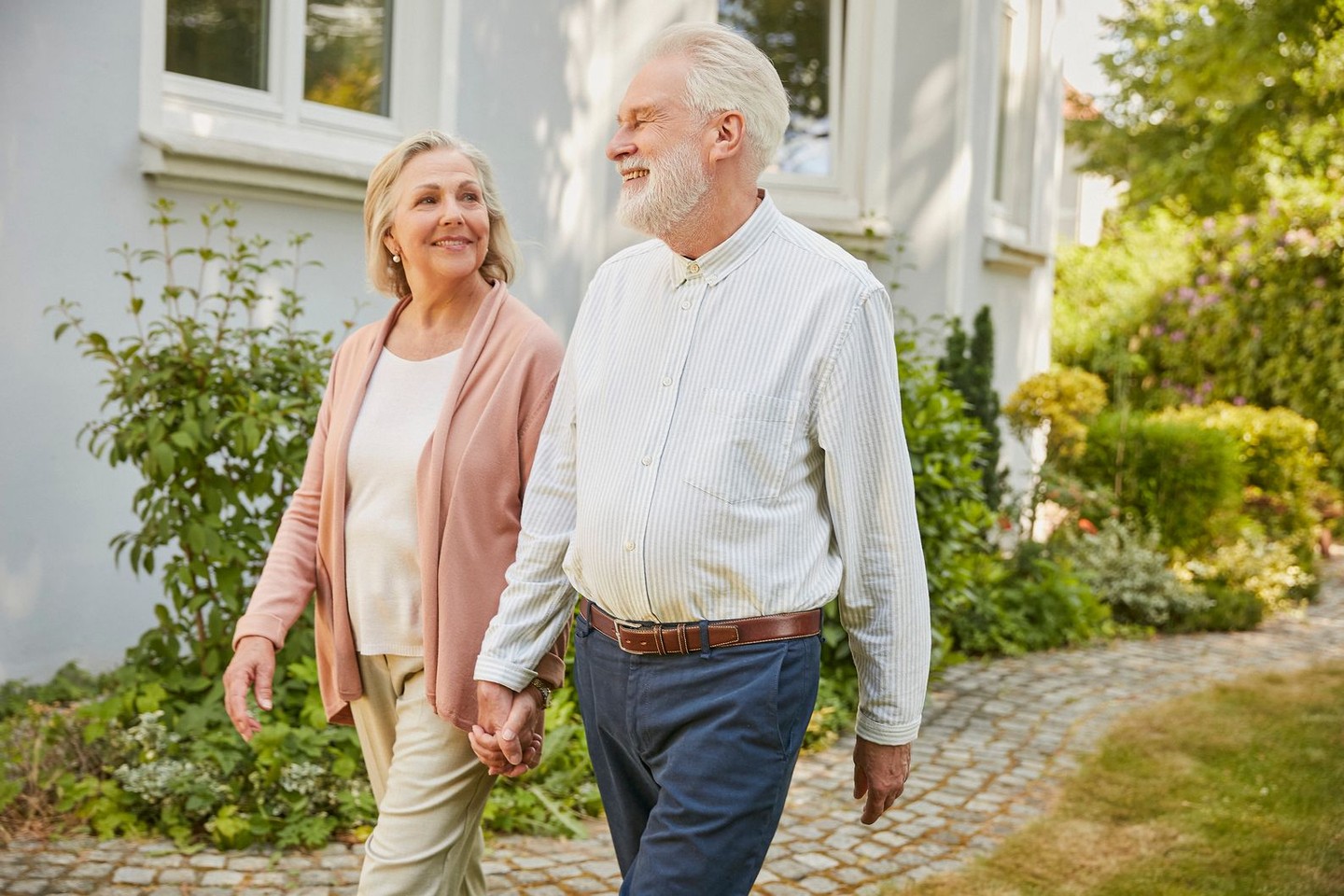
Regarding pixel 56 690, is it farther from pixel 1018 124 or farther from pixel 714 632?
pixel 1018 124

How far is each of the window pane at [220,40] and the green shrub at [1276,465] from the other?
822 centimetres

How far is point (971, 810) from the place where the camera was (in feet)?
15.5

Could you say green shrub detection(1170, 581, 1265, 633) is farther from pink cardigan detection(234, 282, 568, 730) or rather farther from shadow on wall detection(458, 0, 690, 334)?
pink cardigan detection(234, 282, 568, 730)

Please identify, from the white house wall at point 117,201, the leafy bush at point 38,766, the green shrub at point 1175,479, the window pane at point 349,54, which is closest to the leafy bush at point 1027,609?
the green shrub at point 1175,479

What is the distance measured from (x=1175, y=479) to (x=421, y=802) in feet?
27.6

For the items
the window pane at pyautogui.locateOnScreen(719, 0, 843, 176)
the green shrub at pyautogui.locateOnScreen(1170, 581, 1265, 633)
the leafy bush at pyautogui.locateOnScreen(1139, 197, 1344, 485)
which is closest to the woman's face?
the window pane at pyautogui.locateOnScreen(719, 0, 843, 176)

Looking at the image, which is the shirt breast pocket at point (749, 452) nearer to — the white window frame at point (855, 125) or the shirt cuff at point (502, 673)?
the shirt cuff at point (502, 673)

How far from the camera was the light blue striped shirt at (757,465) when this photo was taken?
2.09m

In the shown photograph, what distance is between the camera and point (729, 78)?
7.19 feet

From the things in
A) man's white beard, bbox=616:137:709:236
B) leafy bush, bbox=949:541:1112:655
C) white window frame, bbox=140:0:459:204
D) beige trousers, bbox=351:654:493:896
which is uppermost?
white window frame, bbox=140:0:459:204

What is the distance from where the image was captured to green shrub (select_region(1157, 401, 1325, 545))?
35.4 ft

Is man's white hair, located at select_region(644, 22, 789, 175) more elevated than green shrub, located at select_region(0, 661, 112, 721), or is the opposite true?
man's white hair, located at select_region(644, 22, 789, 175)

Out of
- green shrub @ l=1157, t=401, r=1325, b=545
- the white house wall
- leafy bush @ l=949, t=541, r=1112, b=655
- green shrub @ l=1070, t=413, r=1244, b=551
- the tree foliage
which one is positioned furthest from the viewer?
green shrub @ l=1157, t=401, r=1325, b=545

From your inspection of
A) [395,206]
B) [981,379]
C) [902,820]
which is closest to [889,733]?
[395,206]
